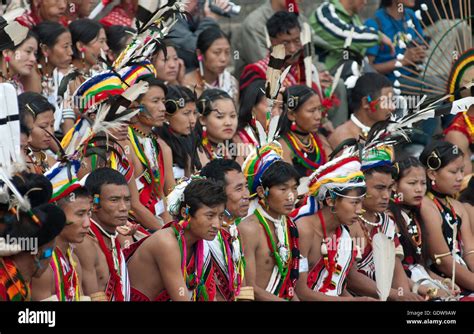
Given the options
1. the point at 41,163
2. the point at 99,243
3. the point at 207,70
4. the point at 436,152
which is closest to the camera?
the point at 99,243

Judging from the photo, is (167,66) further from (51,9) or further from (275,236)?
(275,236)

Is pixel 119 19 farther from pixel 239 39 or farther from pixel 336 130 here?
pixel 336 130

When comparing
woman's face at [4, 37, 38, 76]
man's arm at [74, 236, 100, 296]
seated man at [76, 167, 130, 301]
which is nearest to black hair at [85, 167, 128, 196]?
seated man at [76, 167, 130, 301]

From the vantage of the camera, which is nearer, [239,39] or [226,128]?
[226,128]

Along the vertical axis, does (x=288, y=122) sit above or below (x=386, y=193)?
above

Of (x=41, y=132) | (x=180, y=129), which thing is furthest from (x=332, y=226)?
(x=41, y=132)

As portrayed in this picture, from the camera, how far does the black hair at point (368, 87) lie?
1013 centimetres

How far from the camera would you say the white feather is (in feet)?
26.4

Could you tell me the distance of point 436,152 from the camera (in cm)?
934

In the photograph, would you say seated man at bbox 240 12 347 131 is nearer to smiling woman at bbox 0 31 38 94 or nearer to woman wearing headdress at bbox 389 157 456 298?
woman wearing headdress at bbox 389 157 456 298

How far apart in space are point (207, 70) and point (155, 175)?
162 cm
